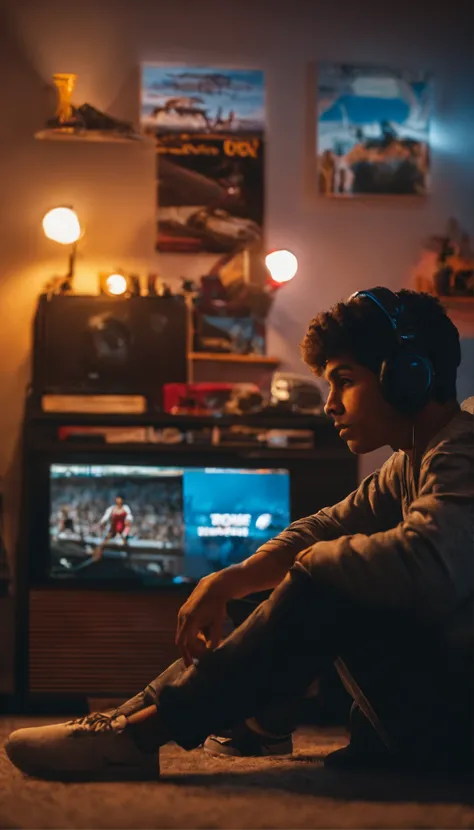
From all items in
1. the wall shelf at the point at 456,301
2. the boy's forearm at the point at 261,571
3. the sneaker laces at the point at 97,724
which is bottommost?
the sneaker laces at the point at 97,724

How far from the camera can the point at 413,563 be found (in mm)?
1579

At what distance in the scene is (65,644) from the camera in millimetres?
3402

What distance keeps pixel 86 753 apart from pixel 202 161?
2.83 meters

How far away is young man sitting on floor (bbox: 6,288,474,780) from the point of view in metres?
1.60

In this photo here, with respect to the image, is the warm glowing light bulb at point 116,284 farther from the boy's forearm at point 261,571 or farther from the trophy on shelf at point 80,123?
the boy's forearm at point 261,571

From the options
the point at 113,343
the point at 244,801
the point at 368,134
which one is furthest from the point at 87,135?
the point at 244,801

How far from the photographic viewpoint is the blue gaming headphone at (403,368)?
175 centimetres

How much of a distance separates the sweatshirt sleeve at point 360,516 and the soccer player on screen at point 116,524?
1.49 m

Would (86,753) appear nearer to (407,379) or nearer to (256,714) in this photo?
(256,714)

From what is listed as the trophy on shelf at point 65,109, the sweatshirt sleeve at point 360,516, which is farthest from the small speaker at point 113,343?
the sweatshirt sleeve at point 360,516

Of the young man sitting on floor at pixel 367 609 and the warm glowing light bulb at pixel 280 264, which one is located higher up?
the warm glowing light bulb at pixel 280 264

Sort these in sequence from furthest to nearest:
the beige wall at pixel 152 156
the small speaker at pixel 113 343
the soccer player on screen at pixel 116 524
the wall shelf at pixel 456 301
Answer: the wall shelf at pixel 456 301 < the beige wall at pixel 152 156 < the small speaker at pixel 113 343 < the soccer player on screen at pixel 116 524

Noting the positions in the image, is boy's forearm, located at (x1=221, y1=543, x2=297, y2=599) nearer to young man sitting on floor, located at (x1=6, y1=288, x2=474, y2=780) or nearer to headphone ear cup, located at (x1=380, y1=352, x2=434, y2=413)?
young man sitting on floor, located at (x1=6, y1=288, x2=474, y2=780)

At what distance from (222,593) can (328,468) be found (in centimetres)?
180
